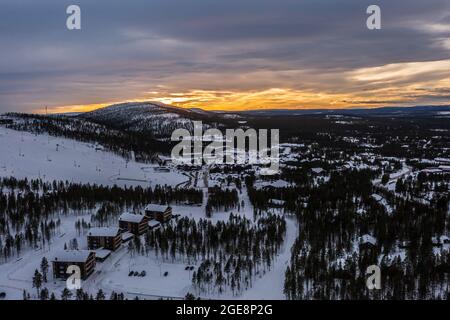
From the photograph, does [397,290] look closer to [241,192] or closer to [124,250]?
[124,250]

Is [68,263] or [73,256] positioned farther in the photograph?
[73,256]

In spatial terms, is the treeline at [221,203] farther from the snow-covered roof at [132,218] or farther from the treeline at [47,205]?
the snow-covered roof at [132,218]

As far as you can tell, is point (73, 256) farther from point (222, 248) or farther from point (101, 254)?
point (222, 248)

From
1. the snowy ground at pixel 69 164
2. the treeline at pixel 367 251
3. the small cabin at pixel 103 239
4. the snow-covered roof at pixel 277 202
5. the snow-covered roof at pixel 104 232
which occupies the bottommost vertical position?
the treeline at pixel 367 251

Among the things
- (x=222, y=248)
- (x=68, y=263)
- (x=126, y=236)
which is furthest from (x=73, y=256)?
(x=222, y=248)

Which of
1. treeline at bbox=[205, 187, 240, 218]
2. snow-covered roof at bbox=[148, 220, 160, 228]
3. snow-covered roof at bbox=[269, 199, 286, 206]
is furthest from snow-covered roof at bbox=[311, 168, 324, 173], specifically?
snow-covered roof at bbox=[148, 220, 160, 228]

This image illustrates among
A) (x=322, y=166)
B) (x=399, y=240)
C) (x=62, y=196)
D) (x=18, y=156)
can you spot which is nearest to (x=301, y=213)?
→ (x=399, y=240)

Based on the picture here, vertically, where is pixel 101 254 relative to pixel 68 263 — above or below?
below

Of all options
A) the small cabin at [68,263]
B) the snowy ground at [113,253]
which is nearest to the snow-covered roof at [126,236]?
the snowy ground at [113,253]
